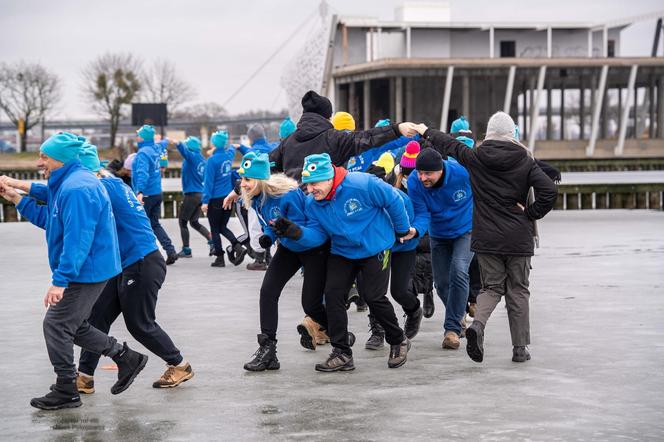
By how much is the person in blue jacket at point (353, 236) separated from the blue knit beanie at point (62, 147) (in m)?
1.62

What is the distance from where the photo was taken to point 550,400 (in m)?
6.93

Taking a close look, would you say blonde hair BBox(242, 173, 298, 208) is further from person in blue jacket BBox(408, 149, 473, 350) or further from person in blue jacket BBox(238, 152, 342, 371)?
person in blue jacket BBox(408, 149, 473, 350)

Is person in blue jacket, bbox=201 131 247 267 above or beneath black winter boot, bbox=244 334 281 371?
above

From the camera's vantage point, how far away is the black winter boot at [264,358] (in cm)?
802

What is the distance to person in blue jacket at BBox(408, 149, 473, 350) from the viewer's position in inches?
350

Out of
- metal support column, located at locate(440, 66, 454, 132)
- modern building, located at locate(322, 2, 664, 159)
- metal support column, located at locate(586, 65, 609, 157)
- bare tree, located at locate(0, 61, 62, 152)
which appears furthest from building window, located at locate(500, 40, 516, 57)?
bare tree, located at locate(0, 61, 62, 152)

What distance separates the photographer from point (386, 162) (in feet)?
34.7

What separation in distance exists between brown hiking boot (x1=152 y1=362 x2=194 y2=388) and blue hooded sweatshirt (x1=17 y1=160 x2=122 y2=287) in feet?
3.11

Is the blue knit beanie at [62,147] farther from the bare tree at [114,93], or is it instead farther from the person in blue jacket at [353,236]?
the bare tree at [114,93]

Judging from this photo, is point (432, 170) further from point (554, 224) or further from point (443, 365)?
point (554, 224)

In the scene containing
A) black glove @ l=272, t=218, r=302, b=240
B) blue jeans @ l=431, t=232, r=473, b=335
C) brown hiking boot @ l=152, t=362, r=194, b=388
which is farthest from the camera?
blue jeans @ l=431, t=232, r=473, b=335

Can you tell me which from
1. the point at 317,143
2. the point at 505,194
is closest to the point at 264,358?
the point at 505,194

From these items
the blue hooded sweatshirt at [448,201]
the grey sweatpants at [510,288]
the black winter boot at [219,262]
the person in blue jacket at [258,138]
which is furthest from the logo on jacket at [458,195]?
the black winter boot at [219,262]

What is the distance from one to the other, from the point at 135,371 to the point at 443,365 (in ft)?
7.62
